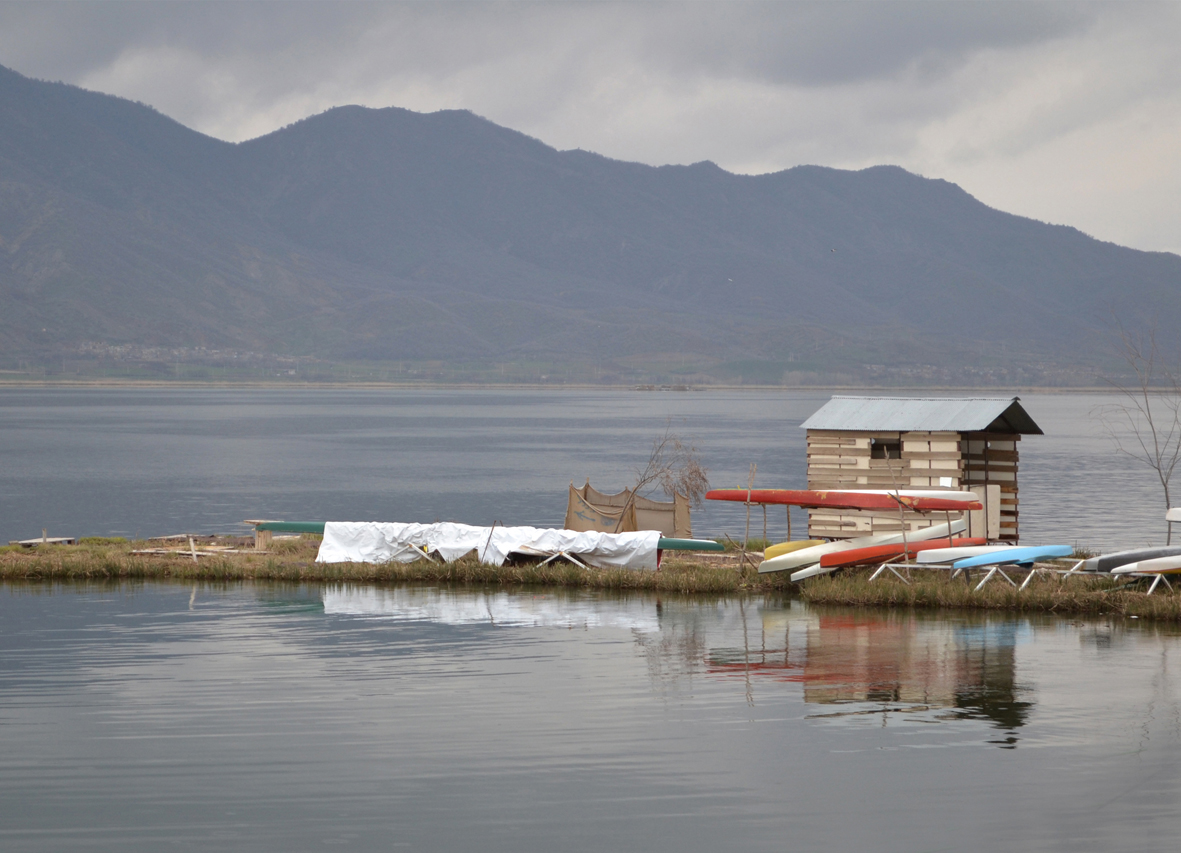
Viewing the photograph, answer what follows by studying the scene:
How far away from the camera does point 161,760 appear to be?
1647 cm

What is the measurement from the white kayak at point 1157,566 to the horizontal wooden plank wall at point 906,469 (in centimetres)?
637

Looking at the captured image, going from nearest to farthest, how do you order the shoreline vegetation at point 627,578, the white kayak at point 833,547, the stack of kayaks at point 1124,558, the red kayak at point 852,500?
1. the shoreline vegetation at point 627,578
2. the stack of kayaks at point 1124,558
3. the white kayak at point 833,547
4. the red kayak at point 852,500

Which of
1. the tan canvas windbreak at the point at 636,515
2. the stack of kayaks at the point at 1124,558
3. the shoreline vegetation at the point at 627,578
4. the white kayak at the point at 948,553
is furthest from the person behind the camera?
the tan canvas windbreak at the point at 636,515

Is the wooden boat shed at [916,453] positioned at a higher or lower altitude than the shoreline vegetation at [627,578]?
higher

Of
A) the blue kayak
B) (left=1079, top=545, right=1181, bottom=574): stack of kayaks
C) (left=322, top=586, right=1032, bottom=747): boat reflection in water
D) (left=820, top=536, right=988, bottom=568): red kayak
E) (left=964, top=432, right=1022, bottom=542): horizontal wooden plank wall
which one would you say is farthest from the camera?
(left=964, top=432, right=1022, bottom=542): horizontal wooden plank wall

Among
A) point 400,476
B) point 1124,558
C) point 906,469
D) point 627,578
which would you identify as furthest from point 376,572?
point 400,476

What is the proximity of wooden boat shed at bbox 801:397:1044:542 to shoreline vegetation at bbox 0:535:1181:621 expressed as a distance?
3.17 m

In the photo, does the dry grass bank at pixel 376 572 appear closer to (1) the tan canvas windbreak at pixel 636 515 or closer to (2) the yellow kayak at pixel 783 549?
(2) the yellow kayak at pixel 783 549

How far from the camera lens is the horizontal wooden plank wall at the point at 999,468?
35.9 m

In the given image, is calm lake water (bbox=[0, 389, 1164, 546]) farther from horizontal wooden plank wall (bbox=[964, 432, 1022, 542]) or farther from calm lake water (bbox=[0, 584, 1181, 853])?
calm lake water (bbox=[0, 584, 1181, 853])

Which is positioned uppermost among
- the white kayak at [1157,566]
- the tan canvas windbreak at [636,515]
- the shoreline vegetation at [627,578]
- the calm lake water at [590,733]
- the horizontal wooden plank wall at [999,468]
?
the horizontal wooden plank wall at [999,468]

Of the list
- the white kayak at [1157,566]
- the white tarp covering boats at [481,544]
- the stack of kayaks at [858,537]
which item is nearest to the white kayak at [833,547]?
the stack of kayaks at [858,537]

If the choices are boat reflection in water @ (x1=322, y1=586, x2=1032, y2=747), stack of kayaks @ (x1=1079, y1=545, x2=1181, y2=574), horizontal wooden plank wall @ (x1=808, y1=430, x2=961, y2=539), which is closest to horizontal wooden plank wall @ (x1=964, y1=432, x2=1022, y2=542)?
horizontal wooden plank wall @ (x1=808, y1=430, x2=961, y2=539)

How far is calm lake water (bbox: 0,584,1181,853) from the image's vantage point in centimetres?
1410
